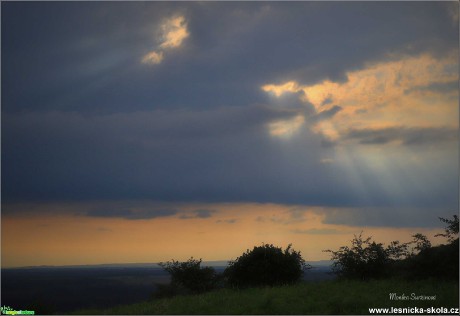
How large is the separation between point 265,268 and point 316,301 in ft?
44.6

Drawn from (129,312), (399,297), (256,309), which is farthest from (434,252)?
(129,312)

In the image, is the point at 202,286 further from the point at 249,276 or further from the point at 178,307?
the point at 178,307

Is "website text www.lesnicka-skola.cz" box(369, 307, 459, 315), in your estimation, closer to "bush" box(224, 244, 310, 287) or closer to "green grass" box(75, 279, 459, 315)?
"green grass" box(75, 279, 459, 315)

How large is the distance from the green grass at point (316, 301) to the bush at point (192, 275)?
44.8ft

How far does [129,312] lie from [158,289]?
1156 inches

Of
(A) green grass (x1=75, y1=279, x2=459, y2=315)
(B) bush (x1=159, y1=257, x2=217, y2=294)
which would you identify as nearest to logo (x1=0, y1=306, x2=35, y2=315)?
(A) green grass (x1=75, y1=279, x2=459, y2=315)

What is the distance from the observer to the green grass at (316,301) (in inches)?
979

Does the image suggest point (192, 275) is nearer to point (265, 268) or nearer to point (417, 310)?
point (265, 268)

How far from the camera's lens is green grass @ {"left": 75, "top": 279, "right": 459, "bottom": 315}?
2486 centimetres

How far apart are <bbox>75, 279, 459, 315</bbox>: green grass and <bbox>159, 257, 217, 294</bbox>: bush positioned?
1364cm

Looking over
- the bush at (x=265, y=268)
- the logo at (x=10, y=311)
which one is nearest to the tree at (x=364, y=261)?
the bush at (x=265, y=268)

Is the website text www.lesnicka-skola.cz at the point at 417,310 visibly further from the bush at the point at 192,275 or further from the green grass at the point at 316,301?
the bush at the point at 192,275

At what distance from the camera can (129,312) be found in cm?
2864

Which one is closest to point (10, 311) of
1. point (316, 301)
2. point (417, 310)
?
point (316, 301)
